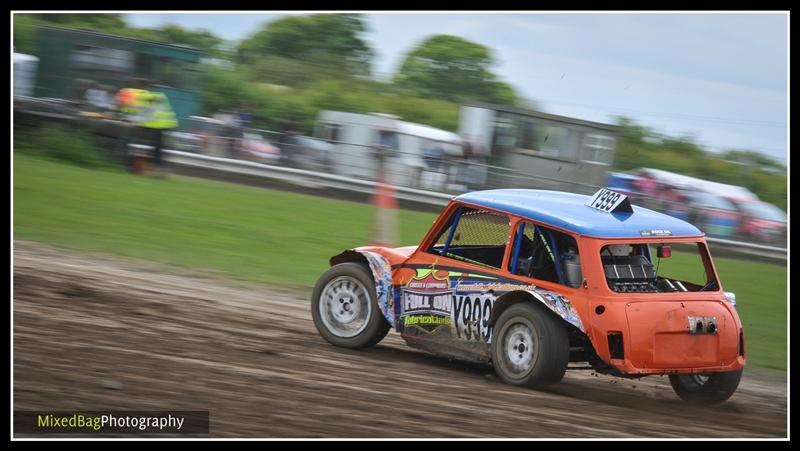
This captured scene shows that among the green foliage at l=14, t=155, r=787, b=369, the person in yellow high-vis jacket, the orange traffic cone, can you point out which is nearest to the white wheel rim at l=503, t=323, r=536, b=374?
the green foliage at l=14, t=155, r=787, b=369

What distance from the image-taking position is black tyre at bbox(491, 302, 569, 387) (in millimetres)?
7520

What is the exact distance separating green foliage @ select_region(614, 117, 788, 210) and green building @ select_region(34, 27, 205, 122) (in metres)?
10.6

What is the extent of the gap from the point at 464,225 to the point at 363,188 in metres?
12.3

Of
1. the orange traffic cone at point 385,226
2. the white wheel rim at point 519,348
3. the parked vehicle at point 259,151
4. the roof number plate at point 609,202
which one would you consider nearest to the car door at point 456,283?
the white wheel rim at point 519,348

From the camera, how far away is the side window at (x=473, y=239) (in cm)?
868

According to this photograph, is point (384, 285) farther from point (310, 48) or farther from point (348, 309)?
point (310, 48)

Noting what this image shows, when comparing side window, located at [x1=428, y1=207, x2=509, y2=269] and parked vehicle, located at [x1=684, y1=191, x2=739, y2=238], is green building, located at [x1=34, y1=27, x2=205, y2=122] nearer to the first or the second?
parked vehicle, located at [x1=684, y1=191, x2=739, y2=238]

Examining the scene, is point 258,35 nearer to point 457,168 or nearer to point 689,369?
point 457,168

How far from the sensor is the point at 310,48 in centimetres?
4019

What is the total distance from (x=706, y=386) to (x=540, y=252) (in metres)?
1.70

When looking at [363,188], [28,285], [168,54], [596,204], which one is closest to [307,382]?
[596,204]

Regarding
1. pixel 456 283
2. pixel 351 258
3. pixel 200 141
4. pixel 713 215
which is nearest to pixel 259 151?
pixel 200 141

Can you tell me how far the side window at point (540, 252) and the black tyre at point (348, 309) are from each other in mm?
1375

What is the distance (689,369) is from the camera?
763cm
